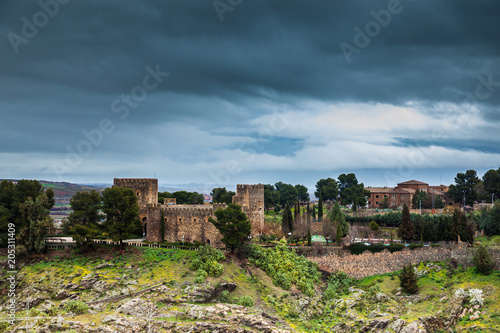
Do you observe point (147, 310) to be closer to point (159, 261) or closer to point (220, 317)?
point (220, 317)

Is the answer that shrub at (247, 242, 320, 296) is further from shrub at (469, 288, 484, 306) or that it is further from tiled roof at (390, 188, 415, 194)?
tiled roof at (390, 188, 415, 194)

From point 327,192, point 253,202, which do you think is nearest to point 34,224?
point 253,202

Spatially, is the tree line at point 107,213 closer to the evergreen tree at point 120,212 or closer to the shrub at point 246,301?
the evergreen tree at point 120,212

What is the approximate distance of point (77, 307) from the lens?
36.4m

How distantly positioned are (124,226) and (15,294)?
12.9 m

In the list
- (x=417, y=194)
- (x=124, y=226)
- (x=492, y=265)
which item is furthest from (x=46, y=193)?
(x=417, y=194)

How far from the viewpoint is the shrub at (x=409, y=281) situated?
138 ft

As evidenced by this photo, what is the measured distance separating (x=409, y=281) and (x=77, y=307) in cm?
3295

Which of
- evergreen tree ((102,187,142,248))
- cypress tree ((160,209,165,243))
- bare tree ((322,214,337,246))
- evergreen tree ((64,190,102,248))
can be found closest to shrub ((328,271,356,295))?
bare tree ((322,214,337,246))

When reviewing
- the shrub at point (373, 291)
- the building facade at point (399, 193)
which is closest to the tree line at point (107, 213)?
the shrub at point (373, 291)

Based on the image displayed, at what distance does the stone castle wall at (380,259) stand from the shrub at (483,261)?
3390 millimetres

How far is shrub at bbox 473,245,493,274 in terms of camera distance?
1601 inches

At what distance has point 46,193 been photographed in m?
50.3

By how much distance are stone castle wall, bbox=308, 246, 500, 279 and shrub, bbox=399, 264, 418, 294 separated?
5984 millimetres
